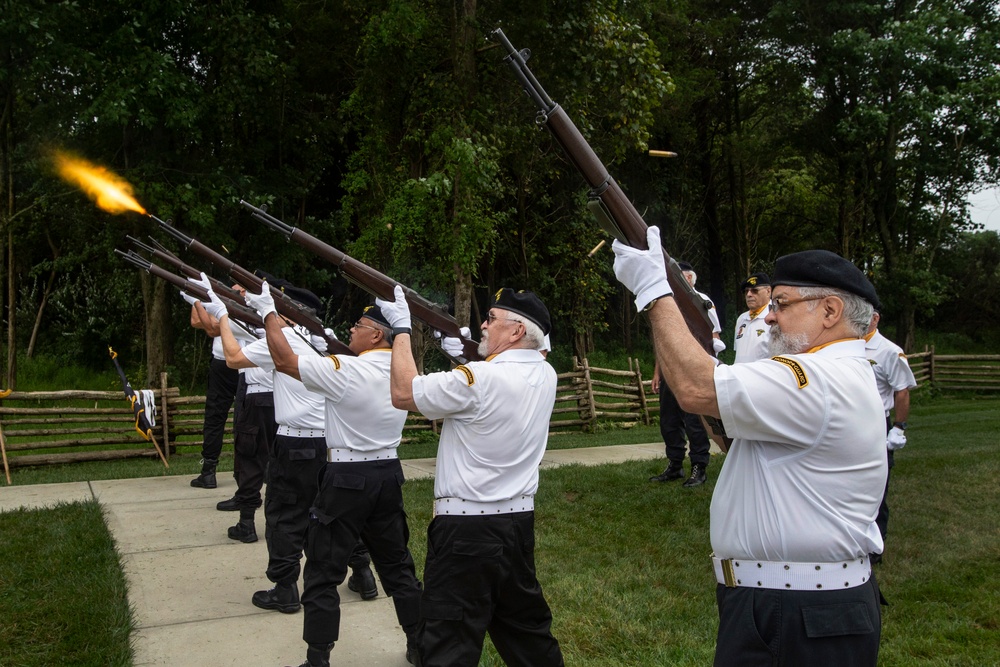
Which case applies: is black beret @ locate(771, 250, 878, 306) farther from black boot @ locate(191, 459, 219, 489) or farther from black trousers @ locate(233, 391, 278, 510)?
black boot @ locate(191, 459, 219, 489)

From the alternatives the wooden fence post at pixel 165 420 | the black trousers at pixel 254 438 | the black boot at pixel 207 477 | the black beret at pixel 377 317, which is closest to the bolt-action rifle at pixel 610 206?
the black beret at pixel 377 317

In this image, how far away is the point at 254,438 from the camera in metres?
8.09

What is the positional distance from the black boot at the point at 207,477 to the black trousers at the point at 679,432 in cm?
528

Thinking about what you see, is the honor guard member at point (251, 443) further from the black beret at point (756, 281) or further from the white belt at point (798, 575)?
the white belt at point (798, 575)

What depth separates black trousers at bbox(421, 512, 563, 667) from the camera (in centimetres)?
395

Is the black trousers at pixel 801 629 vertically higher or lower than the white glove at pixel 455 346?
lower

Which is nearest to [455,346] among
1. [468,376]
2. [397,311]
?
[397,311]

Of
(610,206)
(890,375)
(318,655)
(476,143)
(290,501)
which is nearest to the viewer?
(610,206)

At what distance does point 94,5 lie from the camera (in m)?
15.4

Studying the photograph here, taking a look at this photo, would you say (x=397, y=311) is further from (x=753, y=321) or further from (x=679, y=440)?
(x=679, y=440)

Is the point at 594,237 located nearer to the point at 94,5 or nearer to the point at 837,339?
the point at 94,5

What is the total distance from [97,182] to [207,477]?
27.8 feet

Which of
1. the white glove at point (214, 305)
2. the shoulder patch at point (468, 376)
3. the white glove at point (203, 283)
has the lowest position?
the shoulder patch at point (468, 376)

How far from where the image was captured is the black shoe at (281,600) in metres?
6.13
